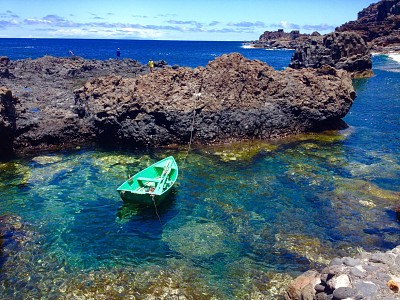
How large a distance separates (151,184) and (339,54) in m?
67.8

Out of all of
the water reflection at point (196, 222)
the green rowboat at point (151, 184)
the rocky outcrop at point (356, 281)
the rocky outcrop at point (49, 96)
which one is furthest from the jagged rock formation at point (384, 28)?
the rocky outcrop at point (356, 281)

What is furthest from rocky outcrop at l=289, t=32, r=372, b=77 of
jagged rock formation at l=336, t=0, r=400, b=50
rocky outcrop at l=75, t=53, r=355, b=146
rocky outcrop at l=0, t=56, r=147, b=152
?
jagged rock formation at l=336, t=0, r=400, b=50

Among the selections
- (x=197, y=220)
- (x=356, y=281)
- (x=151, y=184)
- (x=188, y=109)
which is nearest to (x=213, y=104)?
(x=188, y=109)

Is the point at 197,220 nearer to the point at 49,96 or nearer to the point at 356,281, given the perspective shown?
the point at 356,281

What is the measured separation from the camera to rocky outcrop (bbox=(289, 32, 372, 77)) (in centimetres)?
7419

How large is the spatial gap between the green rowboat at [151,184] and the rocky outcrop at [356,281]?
8807mm

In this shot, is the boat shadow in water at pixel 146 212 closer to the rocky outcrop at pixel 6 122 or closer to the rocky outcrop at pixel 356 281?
the rocky outcrop at pixel 356 281

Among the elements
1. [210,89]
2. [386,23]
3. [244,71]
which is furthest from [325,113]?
[386,23]

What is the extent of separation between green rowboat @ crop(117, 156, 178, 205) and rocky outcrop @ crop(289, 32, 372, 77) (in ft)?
199

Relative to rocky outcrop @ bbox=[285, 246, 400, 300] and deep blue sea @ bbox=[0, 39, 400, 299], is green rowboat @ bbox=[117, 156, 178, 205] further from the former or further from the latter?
rocky outcrop @ bbox=[285, 246, 400, 300]

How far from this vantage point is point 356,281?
33.8 ft

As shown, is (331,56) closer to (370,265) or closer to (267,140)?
(267,140)

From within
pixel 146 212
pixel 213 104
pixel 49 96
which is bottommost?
pixel 146 212

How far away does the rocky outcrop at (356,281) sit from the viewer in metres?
9.86
